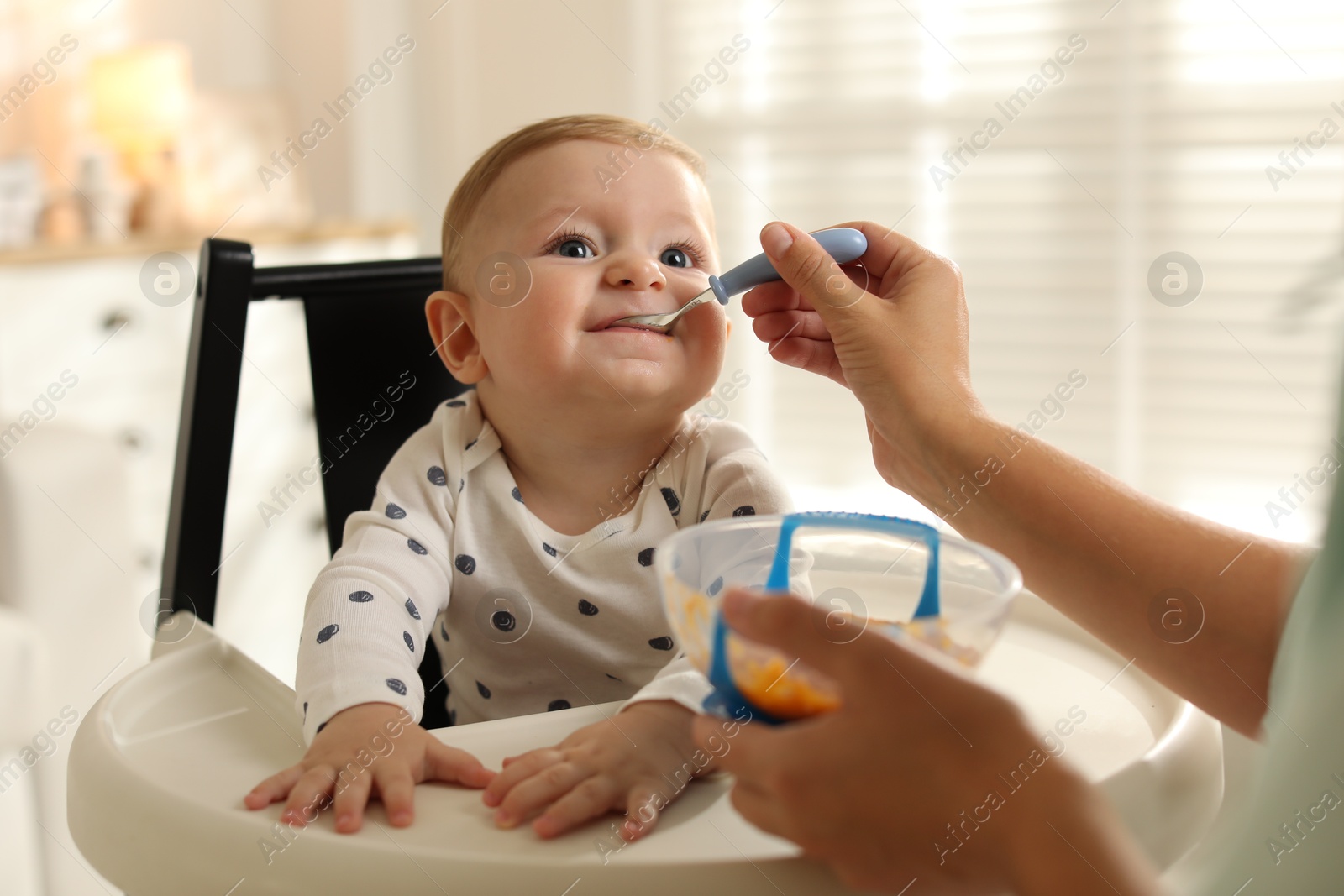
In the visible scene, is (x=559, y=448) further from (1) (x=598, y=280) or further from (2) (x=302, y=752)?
(2) (x=302, y=752)

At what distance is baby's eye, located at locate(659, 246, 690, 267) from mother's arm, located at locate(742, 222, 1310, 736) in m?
0.13

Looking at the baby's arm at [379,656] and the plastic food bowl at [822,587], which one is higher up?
the plastic food bowl at [822,587]

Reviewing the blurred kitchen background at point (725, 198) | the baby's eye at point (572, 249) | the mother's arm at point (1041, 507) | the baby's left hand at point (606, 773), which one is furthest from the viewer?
the blurred kitchen background at point (725, 198)

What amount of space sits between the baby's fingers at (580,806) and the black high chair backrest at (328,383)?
1.51 ft

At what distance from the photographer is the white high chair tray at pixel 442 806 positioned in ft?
1.69

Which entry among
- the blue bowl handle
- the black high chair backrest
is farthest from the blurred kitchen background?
the blue bowl handle

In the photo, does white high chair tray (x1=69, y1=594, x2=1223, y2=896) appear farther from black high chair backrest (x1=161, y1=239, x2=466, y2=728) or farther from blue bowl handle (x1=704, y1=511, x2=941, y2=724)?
black high chair backrest (x1=161, y1=239, x2=466, y2=728)

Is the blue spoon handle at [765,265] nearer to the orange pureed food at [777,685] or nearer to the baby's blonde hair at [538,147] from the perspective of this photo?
the baby's blonde hair at [538,147]

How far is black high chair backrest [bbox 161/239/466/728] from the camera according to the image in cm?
96

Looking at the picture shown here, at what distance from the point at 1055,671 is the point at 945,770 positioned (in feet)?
1.15

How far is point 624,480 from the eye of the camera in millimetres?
951

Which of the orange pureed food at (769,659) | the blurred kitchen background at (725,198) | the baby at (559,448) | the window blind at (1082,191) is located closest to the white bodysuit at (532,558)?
the baby at (559,448)

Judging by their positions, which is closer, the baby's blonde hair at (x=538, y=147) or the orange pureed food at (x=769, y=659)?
the orange pureed food at (x=769, y=659)

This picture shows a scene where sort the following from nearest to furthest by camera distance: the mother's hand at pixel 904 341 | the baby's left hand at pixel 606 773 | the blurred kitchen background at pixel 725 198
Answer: the baby's left hand at pixel 606 773, the mother's hand at pixel 904 341, the blurred kitchen background at pixel 725 198
